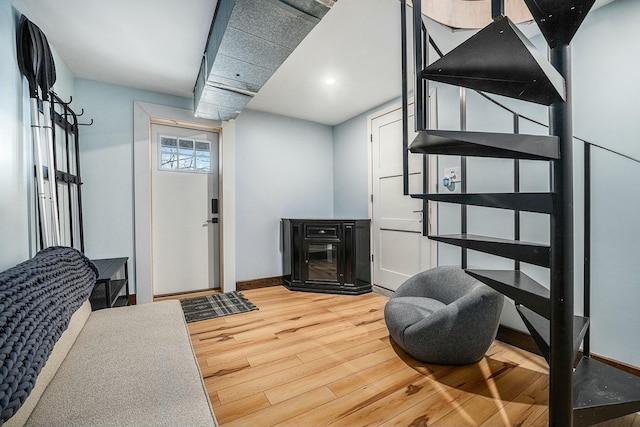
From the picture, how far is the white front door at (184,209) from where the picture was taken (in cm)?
328

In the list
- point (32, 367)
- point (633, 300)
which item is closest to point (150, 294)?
point (32, 367)

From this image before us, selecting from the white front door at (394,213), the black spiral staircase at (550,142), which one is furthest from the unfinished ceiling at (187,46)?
the black spiral staircase at (550,142)

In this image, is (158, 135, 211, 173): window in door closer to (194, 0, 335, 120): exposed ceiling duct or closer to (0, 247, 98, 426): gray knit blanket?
(194, 0, 335, 120): exposed ceiling duct

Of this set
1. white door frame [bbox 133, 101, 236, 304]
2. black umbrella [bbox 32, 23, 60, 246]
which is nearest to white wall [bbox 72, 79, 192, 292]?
white door frame [bbox 133, 101, 236, 304]

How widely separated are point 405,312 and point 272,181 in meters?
2.57

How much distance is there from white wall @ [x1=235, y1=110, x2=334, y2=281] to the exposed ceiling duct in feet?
3.42

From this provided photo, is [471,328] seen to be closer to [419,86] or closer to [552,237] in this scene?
[552,237]

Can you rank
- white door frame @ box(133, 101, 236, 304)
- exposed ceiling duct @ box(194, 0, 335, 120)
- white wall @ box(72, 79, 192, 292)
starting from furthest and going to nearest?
white door frame @ box(133, 101, 236, 304) < white wall @ box(72, 79, 192, 292) < exposed ceiling duct @ box(194, 0, 335, 120)

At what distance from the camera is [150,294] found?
3.03 m

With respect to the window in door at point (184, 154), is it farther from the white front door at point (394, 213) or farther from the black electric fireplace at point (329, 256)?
the white front door at point (394, 213)

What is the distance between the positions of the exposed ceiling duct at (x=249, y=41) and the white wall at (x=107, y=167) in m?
0.98

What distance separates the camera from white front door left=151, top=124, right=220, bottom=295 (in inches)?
129

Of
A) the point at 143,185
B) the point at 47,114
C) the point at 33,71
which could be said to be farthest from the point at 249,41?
the point at 143,185

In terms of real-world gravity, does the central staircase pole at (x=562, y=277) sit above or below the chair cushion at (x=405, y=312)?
above
